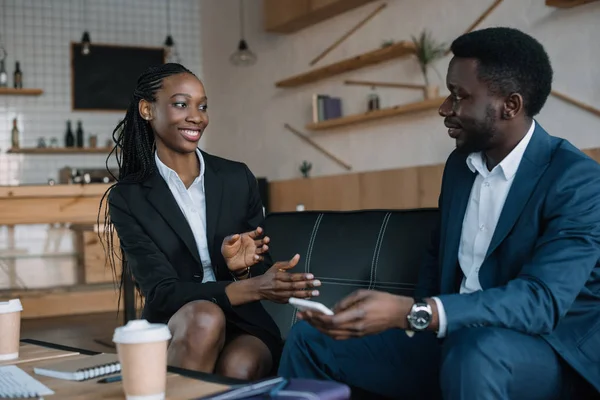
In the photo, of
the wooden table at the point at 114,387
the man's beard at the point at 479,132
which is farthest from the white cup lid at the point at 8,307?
the man's beard at the point at 479,132

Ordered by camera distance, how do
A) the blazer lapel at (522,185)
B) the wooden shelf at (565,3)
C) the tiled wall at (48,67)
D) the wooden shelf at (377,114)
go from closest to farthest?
1. the blazer lapel at (522,185)
2. the wooden shelf at (565,3)
3. the wooden shelf at (377,114)
4. the tiled wall at (48,67)

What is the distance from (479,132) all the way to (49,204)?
4.04m

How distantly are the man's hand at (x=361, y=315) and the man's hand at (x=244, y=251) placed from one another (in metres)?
0.67

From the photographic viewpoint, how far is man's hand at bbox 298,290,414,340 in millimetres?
1321

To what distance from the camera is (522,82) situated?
1675 mm

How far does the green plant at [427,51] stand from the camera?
5492 millimetres

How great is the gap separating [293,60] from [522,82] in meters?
5.77

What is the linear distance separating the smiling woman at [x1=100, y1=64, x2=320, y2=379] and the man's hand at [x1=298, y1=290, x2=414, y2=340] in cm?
41

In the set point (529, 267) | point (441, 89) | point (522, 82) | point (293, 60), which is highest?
point (293, 60)

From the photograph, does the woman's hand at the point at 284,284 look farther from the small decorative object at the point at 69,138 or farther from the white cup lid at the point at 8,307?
the small decorative object at the point at 69,138

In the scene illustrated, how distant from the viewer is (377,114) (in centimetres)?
596

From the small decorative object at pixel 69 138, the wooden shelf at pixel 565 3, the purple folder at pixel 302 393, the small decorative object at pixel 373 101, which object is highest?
the wooden shelf at pixel 565 3

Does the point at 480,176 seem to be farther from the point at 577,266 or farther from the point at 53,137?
the point at 53,137

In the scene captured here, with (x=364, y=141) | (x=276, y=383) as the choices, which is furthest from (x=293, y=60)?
(x=276, y=383)
